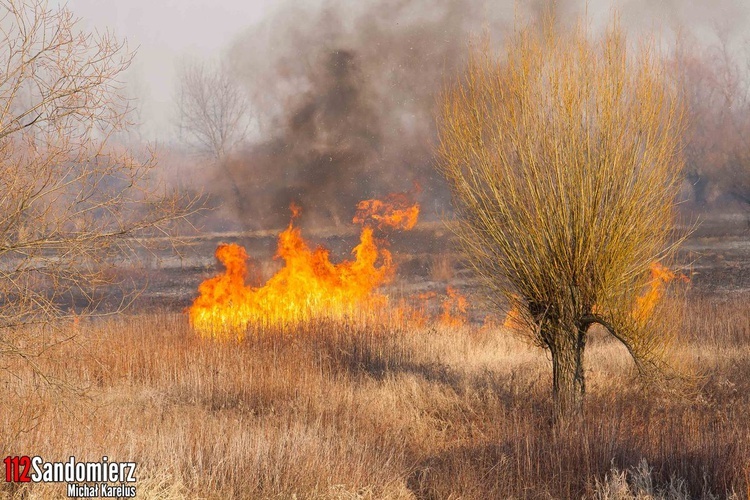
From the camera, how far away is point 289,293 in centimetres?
1430

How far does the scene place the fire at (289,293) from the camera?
39.5ft

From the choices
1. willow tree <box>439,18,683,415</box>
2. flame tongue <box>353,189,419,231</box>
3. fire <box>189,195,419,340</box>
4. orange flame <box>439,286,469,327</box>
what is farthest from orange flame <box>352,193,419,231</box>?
willow tree <box>439,18,683,415</box>

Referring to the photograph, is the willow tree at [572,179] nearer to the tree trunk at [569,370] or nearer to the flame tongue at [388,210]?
the tree trunk at [569,370]

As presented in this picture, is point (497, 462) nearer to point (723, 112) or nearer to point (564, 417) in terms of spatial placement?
point (564, 417)

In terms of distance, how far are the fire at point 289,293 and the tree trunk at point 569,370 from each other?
4.82m

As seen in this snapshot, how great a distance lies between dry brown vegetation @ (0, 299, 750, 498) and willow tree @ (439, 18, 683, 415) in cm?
98

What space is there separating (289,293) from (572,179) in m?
8.24

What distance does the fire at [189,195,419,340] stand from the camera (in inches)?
473

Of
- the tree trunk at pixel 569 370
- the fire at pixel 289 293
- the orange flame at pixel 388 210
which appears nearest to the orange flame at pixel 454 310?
the fire at pixel 289 293

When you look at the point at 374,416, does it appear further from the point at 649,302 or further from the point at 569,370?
the point at 649,302

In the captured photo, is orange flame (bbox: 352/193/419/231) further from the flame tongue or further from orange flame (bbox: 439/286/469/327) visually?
orange flame (bbox: 439/286/469/327)

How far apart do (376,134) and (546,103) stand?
67.6ft

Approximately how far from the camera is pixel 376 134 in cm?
2766

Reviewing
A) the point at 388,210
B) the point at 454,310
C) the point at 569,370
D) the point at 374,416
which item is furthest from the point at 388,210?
the point at 569,370
